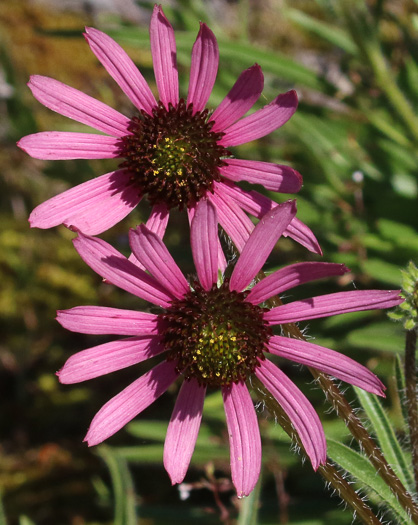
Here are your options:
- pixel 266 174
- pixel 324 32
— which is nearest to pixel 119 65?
pixel 266 174

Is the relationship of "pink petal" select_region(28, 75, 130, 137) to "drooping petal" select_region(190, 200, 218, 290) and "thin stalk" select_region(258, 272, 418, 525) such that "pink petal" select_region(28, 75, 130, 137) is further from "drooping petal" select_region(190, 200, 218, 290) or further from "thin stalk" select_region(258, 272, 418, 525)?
"thin stalk" select_region(258, 272, 418, 525)

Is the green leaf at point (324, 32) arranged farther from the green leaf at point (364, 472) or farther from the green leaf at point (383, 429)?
the green leaf at point (364, 472)

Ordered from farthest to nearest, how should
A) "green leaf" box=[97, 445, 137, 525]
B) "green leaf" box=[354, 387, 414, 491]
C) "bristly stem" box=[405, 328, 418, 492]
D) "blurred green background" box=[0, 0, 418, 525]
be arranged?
1. "blurred green background" box=[0, 0, 418, 525]
2. "green leaf" box=[97, 445, 137, 525]
3. "green leaf" box=[354, 387, 414, 491]
4. "bristly stem" box=[405, 328, 418, 492]

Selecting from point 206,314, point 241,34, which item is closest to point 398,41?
point 241,34

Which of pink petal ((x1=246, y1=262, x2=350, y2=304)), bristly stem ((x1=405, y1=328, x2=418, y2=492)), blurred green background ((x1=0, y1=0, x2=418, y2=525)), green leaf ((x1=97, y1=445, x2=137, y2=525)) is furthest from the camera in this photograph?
blurred green background ((x1=0, y1=0, x2=418, y2=525))

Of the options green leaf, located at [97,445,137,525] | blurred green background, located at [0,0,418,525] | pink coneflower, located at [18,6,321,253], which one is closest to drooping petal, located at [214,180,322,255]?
pink coneflower, located at [18,6,321,253]

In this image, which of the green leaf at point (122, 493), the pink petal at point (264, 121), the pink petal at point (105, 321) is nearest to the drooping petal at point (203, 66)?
the pink petal at point (264, 121)

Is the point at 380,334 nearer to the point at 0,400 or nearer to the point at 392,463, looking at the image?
the point at 392,463
